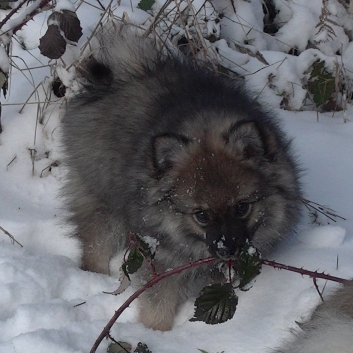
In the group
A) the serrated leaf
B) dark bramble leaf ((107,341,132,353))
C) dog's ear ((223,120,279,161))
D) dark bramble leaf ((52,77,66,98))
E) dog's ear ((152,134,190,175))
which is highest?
dog's ear ((223,120,279,161))

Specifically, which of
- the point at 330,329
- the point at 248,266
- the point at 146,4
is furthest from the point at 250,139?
the point at 146,4

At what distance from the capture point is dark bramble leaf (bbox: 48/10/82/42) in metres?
3.06

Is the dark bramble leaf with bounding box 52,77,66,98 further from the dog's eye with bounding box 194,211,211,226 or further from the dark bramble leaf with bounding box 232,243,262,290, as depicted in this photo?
the dark bramble leaf with bounding box 232,243,262,290

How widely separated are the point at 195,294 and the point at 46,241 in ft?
3.21

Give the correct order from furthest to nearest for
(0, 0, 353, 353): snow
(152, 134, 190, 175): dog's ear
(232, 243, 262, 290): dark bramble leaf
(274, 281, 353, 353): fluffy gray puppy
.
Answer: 1. (152, 134, 190, 175): dog's ear
2. (0, 0, 353, 353): snow
3. (232, 243, 262, 290): dark bramble leaf
4. (274, 281, 353, 353): fluffy gray puppy

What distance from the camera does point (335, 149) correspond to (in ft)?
13.8

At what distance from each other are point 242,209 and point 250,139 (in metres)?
0.31

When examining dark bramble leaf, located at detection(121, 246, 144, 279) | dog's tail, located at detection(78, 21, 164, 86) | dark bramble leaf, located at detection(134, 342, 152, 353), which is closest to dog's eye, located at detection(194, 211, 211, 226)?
dark bramble leaf, located at detection(121, 246, 144, 279)

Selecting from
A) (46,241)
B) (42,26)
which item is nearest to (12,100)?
→ (42,26)

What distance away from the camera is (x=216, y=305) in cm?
246

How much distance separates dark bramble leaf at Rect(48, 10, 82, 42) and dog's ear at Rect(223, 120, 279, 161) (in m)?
0.88

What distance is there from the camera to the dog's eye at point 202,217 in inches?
108

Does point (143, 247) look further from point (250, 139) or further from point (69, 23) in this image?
point (69, 23)

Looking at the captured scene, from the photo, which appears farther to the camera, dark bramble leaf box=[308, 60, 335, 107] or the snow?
dark bramble leaf box=[308, 60, 335, 107]
